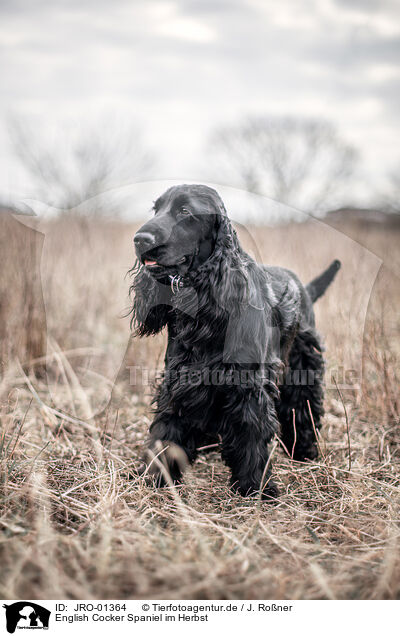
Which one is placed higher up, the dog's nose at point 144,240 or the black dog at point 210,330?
the dog's nose at point 144,240

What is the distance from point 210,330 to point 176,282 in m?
0.26

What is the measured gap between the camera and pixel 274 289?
229 centimetres

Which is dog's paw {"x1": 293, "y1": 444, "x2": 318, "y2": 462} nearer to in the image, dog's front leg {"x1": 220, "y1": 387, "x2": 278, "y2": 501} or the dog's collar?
Result: dog's front leg {"x1": 220, "y1": 387, "x2": 278, "y2": 501}

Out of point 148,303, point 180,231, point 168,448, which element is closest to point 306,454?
point 168,448

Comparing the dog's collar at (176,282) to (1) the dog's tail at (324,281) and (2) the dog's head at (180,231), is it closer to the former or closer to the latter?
(2) the dog's head at (180,231)

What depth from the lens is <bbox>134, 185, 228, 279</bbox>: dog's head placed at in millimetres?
1729

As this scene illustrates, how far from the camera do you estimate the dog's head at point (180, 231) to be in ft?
5.67
